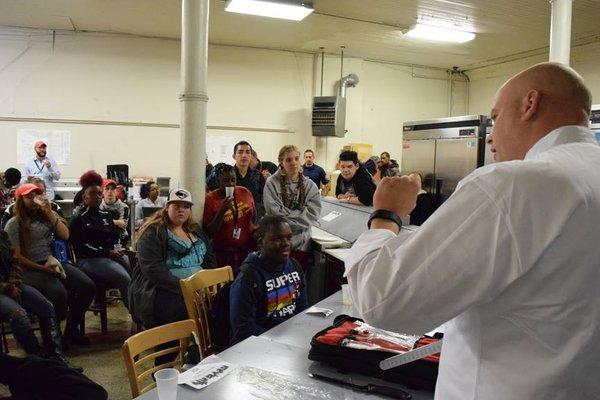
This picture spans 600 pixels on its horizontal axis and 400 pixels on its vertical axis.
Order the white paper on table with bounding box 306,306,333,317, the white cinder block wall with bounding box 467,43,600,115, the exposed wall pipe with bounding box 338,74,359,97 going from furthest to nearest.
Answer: the exposed wall pipe with bounding box 338,74,359,97 → the white cinder block wall with bounding box 467,43,600,115 → the white paper on table with bounding box 306,306,333,317

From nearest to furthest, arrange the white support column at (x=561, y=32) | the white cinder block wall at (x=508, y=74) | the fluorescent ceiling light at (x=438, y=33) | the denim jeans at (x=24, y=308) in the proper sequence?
the denim jeans at (x=24, y=308) < the white support column at (x=561, y=32) < the fluorescent ceiling light at (x=438, y=33) < the white cinder block wall at (x=508, y=74)

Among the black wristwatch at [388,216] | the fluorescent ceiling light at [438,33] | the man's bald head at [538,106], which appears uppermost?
the fluorescent ceiling light at [438,33]

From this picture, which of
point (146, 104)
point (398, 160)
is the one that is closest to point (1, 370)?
point (146, 104)

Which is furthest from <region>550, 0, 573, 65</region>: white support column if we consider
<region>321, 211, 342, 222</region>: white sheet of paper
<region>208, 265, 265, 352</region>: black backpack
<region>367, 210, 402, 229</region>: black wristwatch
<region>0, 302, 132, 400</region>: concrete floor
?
<region>0, 302, 132, 400</region>: concrete floor

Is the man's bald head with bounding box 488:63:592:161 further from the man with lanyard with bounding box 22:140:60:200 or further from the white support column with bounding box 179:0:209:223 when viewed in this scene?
the man with lanyard with bounding box 22:140:60:200

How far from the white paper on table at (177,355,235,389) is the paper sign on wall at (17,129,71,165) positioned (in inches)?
296

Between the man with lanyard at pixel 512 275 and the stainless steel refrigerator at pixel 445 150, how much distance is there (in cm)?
488

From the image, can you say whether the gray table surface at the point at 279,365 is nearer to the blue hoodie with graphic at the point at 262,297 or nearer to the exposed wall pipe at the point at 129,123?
the blue hoodie with graphic at the point at 262,297

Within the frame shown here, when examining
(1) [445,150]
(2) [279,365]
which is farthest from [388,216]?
(1) [445,150]

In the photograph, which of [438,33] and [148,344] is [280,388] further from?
[438,33]

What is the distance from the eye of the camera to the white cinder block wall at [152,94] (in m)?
8.02

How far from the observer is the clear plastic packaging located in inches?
63.6

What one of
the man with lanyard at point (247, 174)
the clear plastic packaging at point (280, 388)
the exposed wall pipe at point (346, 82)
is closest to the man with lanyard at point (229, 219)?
the man with lanyard at point (247, 174)

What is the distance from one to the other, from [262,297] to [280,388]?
3.04 ft
